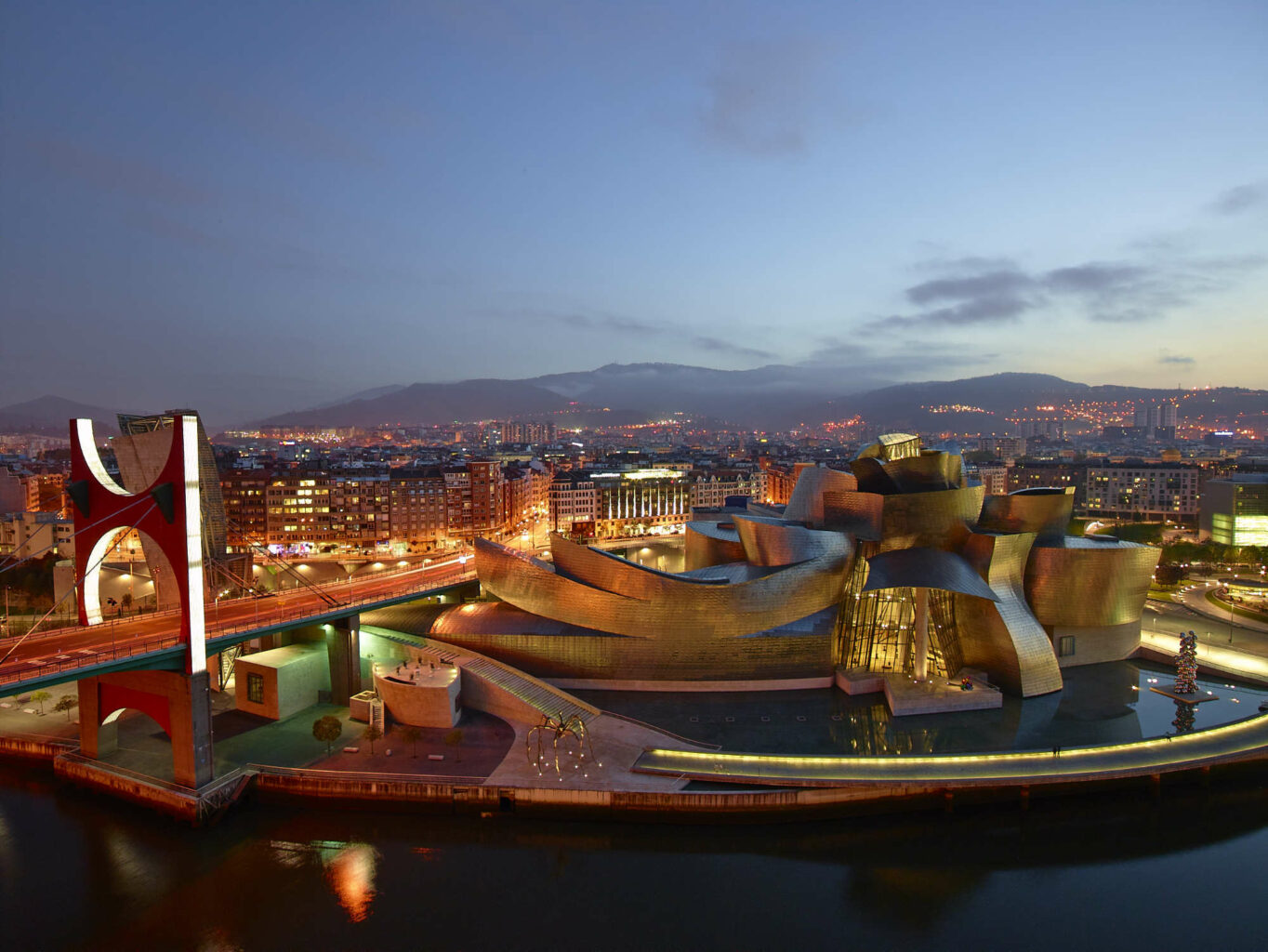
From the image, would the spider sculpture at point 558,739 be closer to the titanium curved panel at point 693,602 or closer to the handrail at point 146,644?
the titanium curved panel at point 693,602

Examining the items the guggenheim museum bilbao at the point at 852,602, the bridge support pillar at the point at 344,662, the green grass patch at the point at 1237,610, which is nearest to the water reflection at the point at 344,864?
the bridge support pillar at the point at 344,662

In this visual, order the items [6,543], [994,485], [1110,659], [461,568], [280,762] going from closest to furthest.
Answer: [280,762] < [1110,659] < [461,568] < [6,543] < [994,485]

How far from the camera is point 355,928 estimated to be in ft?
57.4

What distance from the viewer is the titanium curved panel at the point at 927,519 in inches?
1211

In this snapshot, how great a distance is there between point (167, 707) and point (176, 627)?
13.8 ft

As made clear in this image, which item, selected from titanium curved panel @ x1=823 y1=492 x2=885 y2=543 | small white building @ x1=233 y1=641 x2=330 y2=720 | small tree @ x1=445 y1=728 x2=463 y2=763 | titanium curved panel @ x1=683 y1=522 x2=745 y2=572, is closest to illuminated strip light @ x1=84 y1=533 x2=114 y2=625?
small white building @ x1=233 y1=641 x2=330 y2=720

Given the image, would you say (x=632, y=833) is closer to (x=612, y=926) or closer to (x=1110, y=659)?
(x=612, y=926)

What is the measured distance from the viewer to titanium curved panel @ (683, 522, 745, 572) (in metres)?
37.2

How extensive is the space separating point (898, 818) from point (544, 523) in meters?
68.4

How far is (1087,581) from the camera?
31.3 m

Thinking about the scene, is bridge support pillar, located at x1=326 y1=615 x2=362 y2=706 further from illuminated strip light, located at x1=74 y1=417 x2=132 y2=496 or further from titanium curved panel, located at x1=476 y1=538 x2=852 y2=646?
illuminated strip light, located at x1=74 y1=417 x2=132 y2=496

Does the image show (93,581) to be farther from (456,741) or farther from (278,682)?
(456,741)

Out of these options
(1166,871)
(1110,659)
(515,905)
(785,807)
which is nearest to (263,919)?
(515,905)

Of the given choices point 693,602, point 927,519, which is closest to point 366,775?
point 693,602
